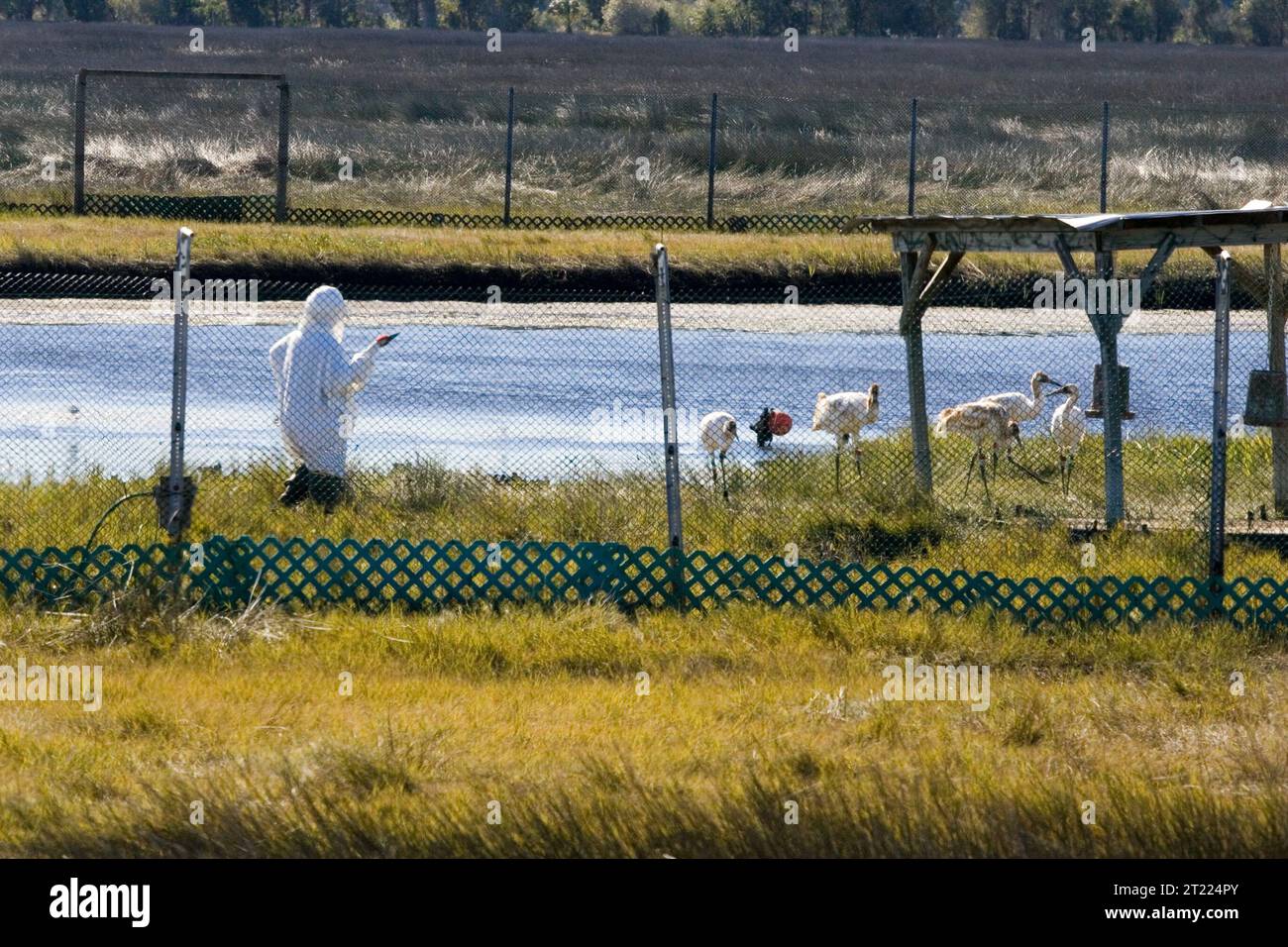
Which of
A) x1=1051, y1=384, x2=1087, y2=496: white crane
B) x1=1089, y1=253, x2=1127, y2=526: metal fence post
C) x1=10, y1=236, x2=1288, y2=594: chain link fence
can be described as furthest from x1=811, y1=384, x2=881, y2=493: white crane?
x1=1089, y1=253, x2=1127, y2=526: metal fence post

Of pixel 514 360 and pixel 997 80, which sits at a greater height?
pixel 997 80

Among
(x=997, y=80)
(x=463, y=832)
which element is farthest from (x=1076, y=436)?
(x=997, y=80)

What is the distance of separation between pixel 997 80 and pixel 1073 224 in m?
44.9

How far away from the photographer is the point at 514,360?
20922mm

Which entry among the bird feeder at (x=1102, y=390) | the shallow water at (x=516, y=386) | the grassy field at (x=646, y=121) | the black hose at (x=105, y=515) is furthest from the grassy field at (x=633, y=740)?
the grassy field at (x=646, y=121)

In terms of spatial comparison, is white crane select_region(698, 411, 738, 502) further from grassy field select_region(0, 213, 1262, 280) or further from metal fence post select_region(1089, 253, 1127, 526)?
grassy field select_region(0, 213, 1262, 280)

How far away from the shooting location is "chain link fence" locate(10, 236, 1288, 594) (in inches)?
443

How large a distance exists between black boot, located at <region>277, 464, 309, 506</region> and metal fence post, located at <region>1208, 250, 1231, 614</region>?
17.3 feet

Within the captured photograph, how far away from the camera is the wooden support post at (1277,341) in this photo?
12.2 meters

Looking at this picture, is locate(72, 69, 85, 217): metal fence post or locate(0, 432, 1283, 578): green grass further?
locate(72, 69, 85, 217): metal fence post

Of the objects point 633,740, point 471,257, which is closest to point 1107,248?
point 633,740

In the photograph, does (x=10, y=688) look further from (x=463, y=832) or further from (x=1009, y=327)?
(x=1009, y=327)

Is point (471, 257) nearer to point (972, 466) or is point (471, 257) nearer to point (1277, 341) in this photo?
point (972, 466)

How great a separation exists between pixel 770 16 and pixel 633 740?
6614cm
